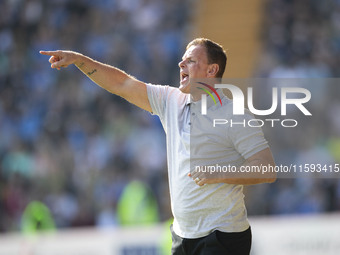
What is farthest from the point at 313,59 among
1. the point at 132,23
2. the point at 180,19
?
the point at 132,23

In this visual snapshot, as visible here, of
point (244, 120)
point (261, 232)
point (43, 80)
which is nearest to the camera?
point (244, 120)

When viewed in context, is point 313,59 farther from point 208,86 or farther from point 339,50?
point 208,86

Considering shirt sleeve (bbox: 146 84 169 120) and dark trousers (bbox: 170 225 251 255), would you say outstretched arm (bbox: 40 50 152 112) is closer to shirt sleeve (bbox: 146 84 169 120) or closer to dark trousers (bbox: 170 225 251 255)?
shirt sleeve (bbox: 146 84 169 120)

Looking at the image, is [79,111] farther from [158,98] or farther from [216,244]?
[216,244]

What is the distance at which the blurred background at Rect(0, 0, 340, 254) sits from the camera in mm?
9711

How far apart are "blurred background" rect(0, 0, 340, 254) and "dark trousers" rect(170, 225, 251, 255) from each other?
16.8 feet

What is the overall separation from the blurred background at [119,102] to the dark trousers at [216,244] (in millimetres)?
5118

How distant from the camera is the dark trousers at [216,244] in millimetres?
3947

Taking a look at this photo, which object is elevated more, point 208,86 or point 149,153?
point 208,86

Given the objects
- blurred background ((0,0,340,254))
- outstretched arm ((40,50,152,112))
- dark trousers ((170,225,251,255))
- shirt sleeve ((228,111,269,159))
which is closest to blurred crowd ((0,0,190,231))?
blurred background ((0,0,340,254))

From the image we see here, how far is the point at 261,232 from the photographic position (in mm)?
7746

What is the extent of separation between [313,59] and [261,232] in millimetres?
3751

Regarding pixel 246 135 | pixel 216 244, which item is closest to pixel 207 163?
pixel 246 135

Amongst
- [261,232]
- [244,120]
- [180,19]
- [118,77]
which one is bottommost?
[261,232]
